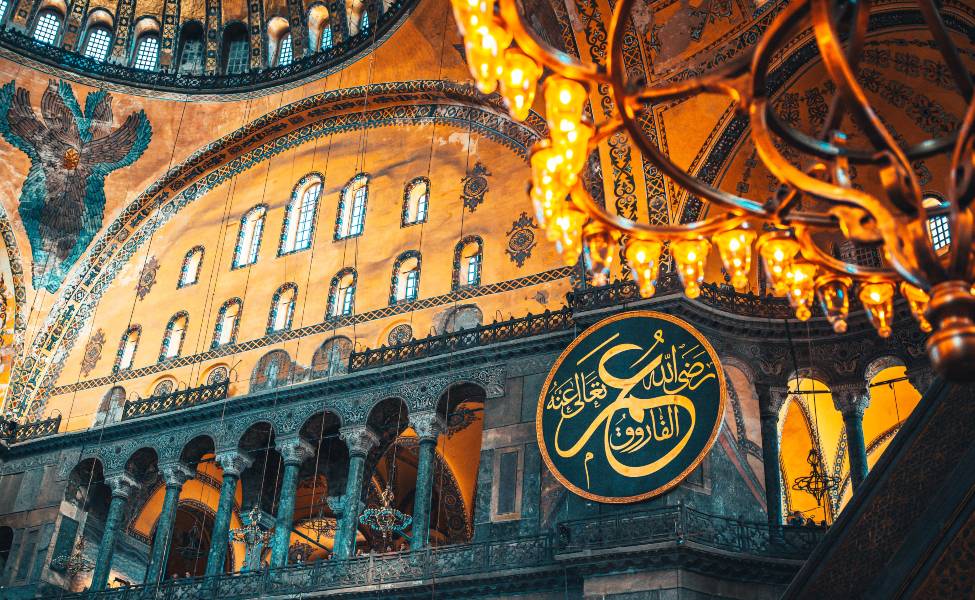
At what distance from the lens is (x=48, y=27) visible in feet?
48.3

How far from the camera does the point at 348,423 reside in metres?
11.3

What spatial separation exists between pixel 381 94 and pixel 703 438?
692 cm

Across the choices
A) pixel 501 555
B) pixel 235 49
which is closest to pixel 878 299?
pixel 501 555

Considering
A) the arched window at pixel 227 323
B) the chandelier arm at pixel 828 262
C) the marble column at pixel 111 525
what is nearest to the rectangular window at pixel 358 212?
the arched window at pixel 227 323

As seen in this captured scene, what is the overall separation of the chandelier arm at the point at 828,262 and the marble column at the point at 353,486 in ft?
22.5

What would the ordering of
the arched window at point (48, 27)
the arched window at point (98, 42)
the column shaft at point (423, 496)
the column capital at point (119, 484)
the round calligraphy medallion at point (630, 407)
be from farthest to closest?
1. the arched window at point (98, 42)
2. the arched window at point (48, 27)
3. the column capital at point (119, 484)
4. the column shaft at point (423, 496)
5. the round calligraphy medallion at point (630, 407)

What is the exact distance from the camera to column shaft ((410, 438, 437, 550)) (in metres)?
10.1

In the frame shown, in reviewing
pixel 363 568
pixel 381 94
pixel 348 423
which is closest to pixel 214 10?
pixel 381 94

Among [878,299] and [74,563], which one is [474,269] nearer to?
[74,563]

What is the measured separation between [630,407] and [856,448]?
2.16 metres

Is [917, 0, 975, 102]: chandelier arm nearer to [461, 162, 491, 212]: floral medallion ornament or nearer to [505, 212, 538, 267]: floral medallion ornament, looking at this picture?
[505, 212, 538, 267]: floral medallion ornament

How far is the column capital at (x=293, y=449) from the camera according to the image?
11.5 metres

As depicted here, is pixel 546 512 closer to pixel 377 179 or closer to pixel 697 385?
pixel 697 385

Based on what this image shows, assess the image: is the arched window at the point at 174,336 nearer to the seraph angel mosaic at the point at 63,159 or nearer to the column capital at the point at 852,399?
the seraph angel mosaic at the point at 63,159
